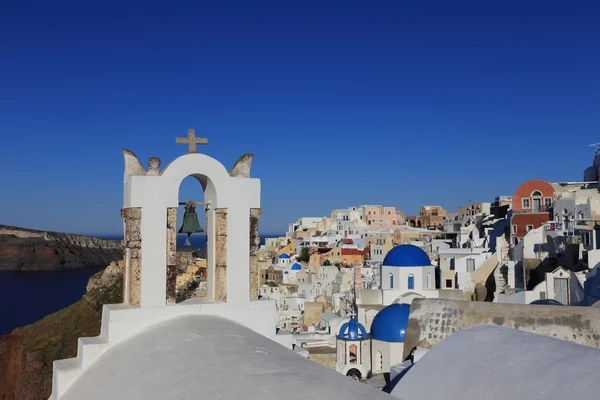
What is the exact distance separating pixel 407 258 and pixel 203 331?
57.8 ft

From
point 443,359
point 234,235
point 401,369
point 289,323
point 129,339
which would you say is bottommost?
point 289,323

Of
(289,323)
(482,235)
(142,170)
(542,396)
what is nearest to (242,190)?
(142,170)

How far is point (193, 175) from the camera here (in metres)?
6.11

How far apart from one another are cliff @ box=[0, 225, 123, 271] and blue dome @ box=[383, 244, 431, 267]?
106 m

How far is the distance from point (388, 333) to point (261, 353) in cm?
1440

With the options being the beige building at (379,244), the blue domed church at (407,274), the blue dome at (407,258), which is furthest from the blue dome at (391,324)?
the beige building at (379,244)

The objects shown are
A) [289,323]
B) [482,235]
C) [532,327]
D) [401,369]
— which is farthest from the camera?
[482,235]

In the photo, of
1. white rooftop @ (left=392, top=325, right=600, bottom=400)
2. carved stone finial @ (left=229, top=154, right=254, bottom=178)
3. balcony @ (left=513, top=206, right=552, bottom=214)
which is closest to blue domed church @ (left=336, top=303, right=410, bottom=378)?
white rooftop @ (left=392, top=325, right=600, bottom=400)

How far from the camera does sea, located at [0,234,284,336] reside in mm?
59906

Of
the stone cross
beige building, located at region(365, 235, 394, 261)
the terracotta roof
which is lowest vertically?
the terracotta roof

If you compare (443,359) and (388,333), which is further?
(388,333)

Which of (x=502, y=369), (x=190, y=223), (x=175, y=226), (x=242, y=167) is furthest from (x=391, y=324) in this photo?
(x=175, y=226)

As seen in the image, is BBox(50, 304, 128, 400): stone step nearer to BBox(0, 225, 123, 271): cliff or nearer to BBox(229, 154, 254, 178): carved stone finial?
BBox(229, 154, 254, 178): carved stone finial

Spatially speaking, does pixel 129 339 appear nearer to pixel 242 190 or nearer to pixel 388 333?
pixel 242 190
